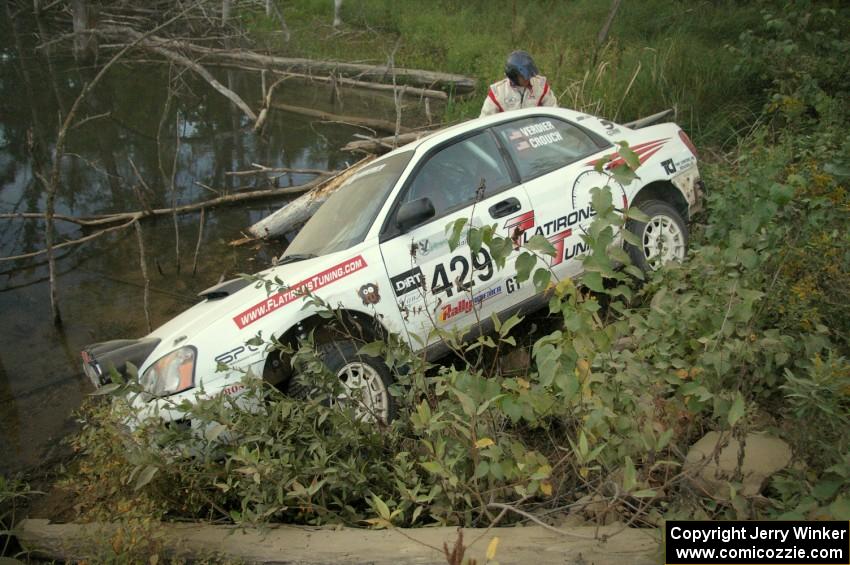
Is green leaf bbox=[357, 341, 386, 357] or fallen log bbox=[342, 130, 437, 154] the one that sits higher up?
fallen log bbox=[342, 130, 437, 154]

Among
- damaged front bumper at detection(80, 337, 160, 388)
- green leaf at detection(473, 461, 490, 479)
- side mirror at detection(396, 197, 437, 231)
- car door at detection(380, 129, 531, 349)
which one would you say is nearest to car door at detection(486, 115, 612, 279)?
car door at detection(380, 129, 531, 349)

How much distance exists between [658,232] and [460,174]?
1624 millimetres

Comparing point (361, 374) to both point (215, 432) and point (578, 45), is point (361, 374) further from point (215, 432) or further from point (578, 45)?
point (578, 45)

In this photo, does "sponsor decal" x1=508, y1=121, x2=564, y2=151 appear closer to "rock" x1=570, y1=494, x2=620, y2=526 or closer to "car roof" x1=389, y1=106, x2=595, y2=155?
"car roof" x1=389, y1=106, x2=595, y2=155

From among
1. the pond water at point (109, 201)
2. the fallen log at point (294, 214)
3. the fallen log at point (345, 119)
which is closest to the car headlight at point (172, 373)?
the pond water at point (109, 201)

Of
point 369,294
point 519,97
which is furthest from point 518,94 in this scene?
point 369,294

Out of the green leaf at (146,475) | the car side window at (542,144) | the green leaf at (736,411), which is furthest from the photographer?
the car side window at (542,144)

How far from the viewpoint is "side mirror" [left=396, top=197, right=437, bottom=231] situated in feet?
14.5

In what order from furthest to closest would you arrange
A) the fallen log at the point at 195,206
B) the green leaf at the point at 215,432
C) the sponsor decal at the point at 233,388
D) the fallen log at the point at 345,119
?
the fallen log at the point at 345,119 → the fallen log at the point at 195,206 → the sponsor decal at the point at 233,388 → the green leaf at the point at 215,432

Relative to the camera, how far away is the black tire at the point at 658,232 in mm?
5262

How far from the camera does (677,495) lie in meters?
2.79

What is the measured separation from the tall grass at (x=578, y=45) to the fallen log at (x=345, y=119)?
1.16 metres

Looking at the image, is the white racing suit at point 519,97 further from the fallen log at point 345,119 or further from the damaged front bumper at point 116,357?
the fallen log at point 345,119

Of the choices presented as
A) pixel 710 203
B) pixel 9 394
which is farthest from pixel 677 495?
pixel 9 394
